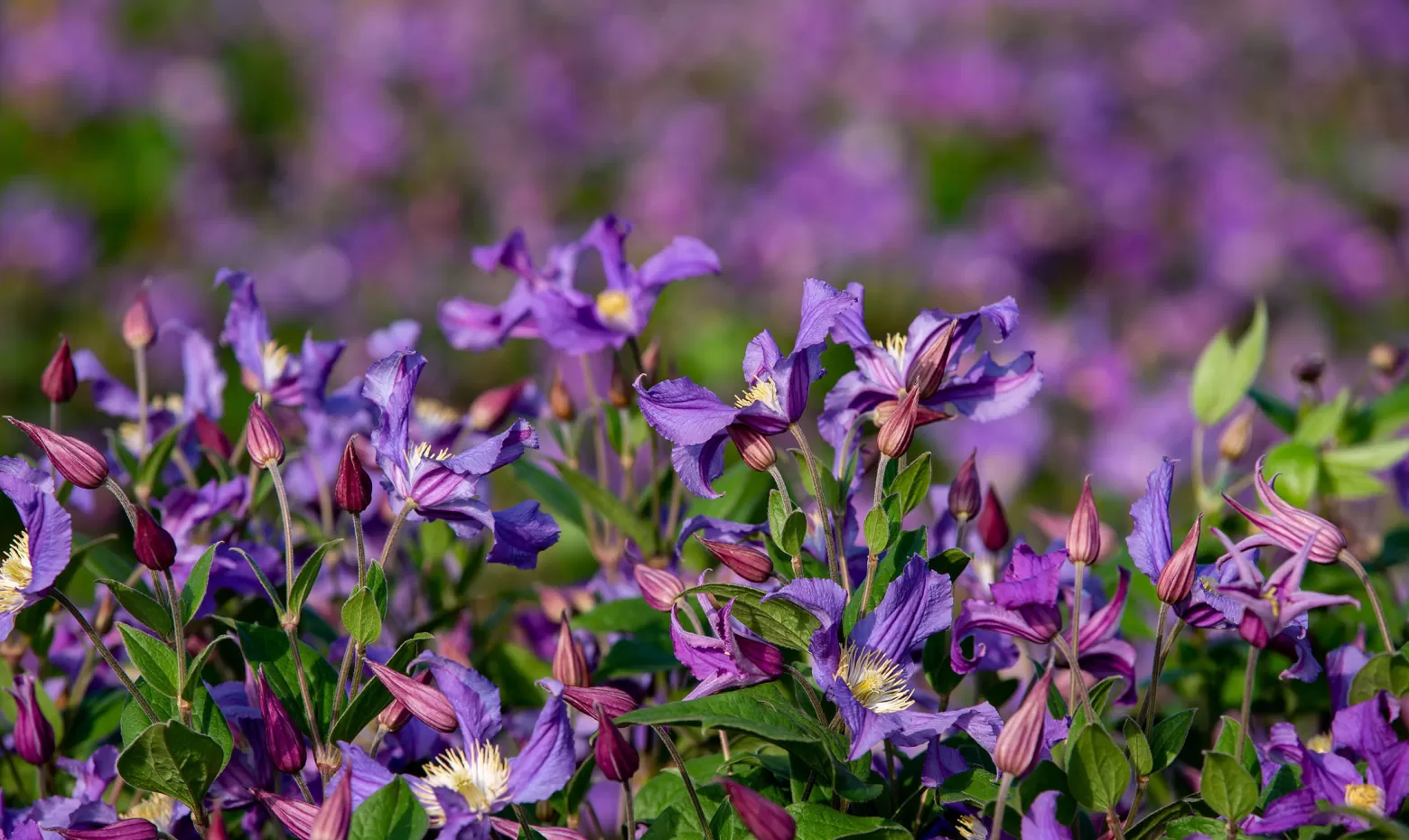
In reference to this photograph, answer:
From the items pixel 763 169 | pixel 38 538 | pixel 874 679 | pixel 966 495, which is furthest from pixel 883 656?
pixel 763 169

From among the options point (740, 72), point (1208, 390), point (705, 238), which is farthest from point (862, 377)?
point (740, 72)

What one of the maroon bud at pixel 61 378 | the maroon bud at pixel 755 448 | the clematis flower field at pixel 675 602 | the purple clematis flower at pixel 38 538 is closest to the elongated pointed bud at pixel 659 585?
the clematis flower field at pixel 675 602

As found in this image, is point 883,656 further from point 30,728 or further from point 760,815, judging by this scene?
point 30,728

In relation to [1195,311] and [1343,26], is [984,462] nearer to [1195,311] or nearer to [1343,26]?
[1195,311]

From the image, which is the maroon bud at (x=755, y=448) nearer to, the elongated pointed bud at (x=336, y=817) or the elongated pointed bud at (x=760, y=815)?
the elongated pointed bud at (x=760, y=815)

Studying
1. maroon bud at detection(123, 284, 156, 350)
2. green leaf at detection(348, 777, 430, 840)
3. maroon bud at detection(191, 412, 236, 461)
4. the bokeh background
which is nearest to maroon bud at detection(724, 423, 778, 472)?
green leaf at detection(348, 777, 430, 840)
